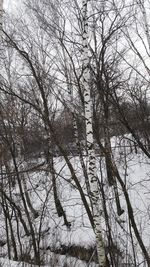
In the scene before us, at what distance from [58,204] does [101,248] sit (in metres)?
5.74

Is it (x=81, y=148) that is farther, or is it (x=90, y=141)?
(x=81, y=148)

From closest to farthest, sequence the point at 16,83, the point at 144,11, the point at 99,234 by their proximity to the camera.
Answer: the point at 99,234 < the point at 144,11 < the point at 16,83

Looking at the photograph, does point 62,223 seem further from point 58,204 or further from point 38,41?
point 38,41

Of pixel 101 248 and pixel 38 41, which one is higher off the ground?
pixel 38 41

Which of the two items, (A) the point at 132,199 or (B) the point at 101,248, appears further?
(A) the point at 132,199

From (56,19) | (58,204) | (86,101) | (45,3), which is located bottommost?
(58,204)

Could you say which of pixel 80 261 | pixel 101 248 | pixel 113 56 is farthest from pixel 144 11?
pixel 80 261

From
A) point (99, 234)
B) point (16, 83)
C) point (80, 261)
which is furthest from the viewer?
point (16, 83)

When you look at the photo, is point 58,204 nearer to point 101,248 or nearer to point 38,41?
point 101,248

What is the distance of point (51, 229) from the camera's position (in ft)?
34.1

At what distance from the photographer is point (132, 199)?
34.5 feet

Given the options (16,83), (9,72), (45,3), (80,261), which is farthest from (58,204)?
(45,3)

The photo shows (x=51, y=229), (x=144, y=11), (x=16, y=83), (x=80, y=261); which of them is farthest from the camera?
(x=16, y=83)

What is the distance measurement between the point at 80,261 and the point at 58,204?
2.96 metres
